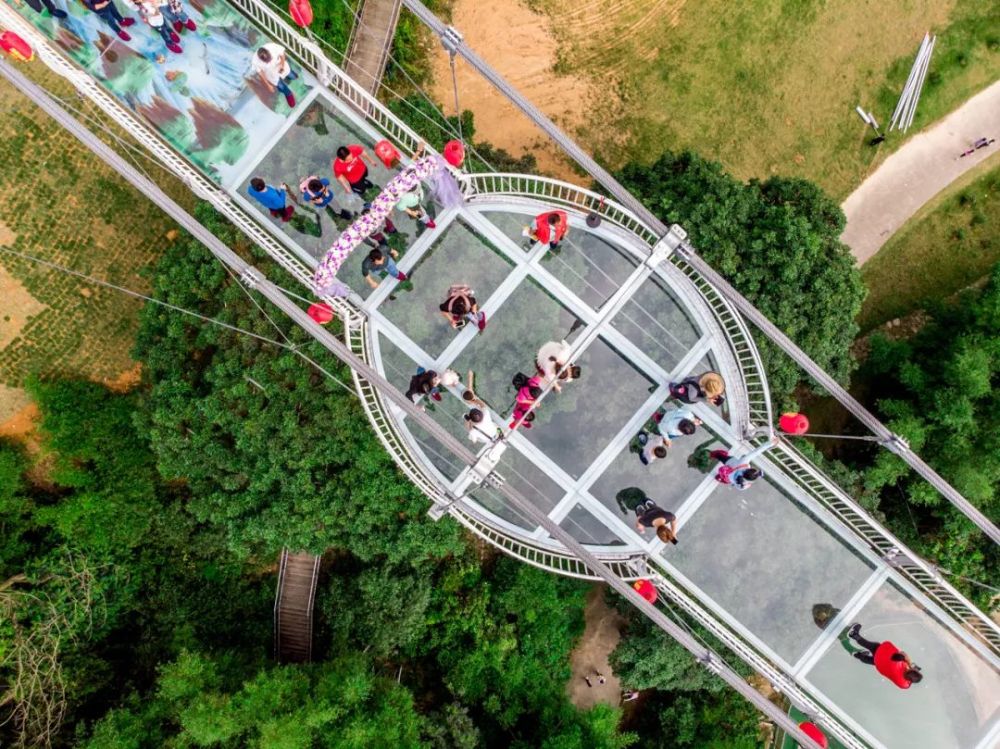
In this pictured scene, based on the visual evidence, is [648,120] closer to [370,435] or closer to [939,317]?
[939,317]

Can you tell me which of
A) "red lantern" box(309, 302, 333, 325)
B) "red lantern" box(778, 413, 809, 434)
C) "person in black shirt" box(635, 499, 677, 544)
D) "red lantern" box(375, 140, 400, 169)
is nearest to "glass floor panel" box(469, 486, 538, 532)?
"person in black shirt" box(635, 499, 677, 544)

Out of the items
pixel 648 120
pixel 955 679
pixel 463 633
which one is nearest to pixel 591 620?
pixel 463 633

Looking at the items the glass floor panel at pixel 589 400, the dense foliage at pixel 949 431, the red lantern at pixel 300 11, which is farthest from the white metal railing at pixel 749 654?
the red lantern at pixel 300 11

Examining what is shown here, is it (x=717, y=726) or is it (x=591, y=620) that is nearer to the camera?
(x=717, y=726)

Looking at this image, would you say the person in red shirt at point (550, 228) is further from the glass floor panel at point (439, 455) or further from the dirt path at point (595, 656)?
the dirt path at point (595, 656)

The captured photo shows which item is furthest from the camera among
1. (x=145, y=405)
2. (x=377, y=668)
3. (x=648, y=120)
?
(x=648, y=120)

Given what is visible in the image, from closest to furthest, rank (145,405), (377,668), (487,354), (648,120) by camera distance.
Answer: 1. (487,354)
2. (145,405)
3. (377,668)
4. (648,120)

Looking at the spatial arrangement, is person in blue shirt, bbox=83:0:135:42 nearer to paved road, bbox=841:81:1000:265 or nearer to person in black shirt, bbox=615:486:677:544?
person in black shirt, bbox=615:486:677:544
